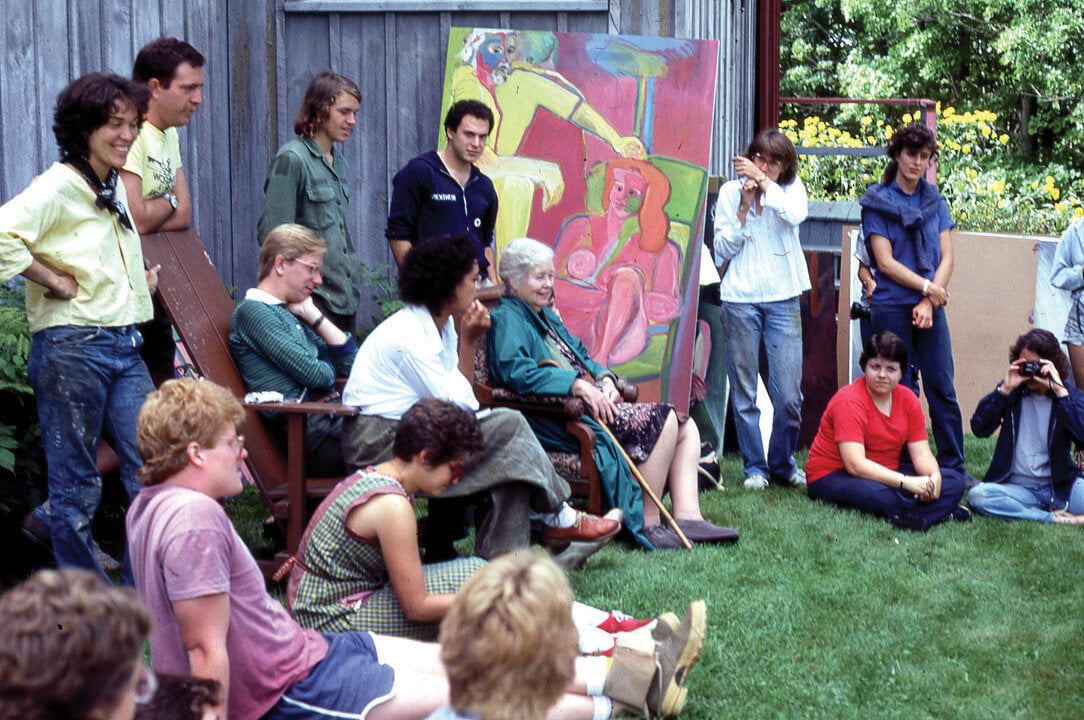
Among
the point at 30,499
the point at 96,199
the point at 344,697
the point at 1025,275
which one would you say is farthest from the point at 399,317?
the point at 1025,275

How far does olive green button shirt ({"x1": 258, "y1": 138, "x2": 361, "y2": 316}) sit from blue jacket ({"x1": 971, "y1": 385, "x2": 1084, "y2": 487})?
301cm

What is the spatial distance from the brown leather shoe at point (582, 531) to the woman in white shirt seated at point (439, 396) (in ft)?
0.83

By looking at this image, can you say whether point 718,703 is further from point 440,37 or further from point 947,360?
point 440,37

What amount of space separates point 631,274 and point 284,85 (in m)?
2.18

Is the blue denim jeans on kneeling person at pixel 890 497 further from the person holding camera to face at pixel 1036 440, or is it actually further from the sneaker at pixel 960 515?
the person holding camera to face at pixel 1036 440

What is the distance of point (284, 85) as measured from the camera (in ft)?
24.0

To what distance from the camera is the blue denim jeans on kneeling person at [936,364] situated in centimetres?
663

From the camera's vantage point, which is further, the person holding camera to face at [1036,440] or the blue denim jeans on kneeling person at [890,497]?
the person holding camera to face at [1036,440]

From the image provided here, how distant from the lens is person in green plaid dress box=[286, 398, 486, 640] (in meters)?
3.52

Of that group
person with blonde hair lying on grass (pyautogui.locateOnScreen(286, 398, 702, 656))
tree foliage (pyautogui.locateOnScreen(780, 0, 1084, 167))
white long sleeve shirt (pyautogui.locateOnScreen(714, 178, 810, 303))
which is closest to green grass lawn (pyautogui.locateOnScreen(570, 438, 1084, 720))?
person with blonde hair lying on grass (pyautogui.locateOnScreen(286, 398, 702, 656))

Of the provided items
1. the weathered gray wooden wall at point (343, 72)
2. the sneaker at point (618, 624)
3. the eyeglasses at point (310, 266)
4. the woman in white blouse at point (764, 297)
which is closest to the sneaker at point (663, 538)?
the sneaker at point (618, 624)

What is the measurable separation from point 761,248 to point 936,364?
105 centimetres

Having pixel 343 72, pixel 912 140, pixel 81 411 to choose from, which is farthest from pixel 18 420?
pixel 912 140

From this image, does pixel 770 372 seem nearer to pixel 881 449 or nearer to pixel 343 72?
pixel 881 449
